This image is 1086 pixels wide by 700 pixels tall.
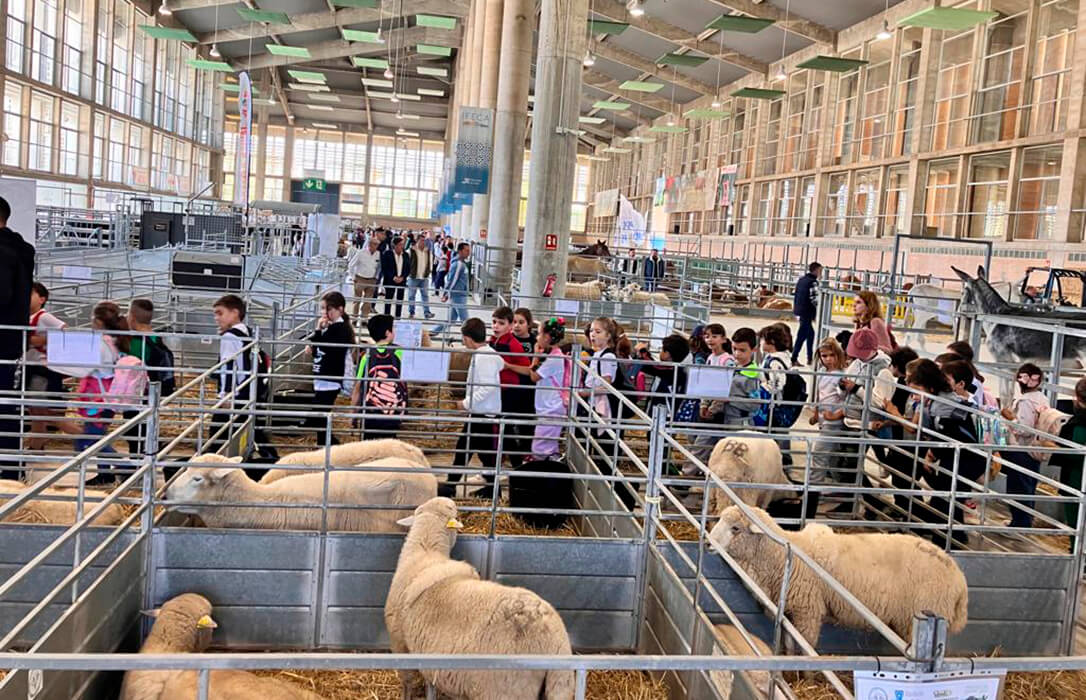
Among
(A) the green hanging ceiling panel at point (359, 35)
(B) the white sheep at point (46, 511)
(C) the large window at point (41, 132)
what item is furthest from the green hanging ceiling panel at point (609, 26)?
(B) the white sheep at point (46, 511)

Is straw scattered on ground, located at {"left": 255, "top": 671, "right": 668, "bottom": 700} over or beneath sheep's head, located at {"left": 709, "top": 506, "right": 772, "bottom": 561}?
beneath

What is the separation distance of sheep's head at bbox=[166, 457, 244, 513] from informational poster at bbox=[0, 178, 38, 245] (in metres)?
4.12

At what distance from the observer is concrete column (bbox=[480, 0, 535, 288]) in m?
23.3

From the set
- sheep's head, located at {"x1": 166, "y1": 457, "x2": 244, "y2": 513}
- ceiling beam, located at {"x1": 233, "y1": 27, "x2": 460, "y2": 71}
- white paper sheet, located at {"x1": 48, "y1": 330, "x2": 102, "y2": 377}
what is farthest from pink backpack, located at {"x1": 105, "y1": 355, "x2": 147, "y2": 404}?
ceiling beam, located at {"x1": 233, "y1": 27, "x2": 460, "y2": 71}

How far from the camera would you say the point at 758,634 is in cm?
535

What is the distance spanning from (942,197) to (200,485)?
2634 centimetres

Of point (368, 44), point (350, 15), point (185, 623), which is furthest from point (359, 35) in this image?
point (185, 623)

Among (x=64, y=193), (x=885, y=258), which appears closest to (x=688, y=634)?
(x=885, y=258)

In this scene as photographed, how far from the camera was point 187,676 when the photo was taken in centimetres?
414

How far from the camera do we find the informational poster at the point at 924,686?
84.6 inches

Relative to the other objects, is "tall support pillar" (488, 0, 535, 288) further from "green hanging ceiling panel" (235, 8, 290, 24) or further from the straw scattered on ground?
the straw scattered on ground

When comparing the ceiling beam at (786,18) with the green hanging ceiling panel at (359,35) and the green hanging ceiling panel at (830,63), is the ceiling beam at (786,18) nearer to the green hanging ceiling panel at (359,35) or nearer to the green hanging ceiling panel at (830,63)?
the green hanging ceiling panel at (830,63)

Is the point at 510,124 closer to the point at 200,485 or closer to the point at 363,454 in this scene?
the point at 363,454

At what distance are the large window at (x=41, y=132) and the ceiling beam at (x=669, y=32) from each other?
18458 mm
